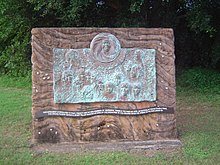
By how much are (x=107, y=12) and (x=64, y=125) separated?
6398mm

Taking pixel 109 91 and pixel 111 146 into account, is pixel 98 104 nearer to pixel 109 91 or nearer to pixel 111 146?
pixel 109 91

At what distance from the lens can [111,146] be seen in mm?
5598

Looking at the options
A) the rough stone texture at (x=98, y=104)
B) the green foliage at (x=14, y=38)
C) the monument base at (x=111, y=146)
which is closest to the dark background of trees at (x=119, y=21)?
the green foliage at (x=14, y=38)

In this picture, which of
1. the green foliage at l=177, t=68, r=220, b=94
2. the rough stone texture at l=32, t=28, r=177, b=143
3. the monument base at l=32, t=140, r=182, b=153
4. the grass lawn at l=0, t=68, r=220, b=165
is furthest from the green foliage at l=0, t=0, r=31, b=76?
the monument base at l=32, t=140, r=182, b=153

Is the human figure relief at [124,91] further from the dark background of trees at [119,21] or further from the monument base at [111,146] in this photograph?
the dark background of trees at [119,21]

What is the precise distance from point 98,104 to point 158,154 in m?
1.12

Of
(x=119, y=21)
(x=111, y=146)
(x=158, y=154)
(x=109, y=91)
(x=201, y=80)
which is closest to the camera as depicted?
(x=158, y=154)

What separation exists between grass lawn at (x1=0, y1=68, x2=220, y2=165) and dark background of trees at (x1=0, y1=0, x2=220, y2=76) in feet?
5.96

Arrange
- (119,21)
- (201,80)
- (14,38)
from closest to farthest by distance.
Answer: (201,80) → (119,21) → (14,38)

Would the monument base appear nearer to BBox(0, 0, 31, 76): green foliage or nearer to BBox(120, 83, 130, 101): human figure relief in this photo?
BBox(120, 83, 130, 101): human figure relief

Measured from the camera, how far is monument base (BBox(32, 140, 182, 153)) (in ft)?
17.9

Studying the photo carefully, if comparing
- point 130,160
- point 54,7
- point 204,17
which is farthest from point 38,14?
point 130,160

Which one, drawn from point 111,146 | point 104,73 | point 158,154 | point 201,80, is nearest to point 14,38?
point 201,80

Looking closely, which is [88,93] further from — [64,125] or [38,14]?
[38,14]
